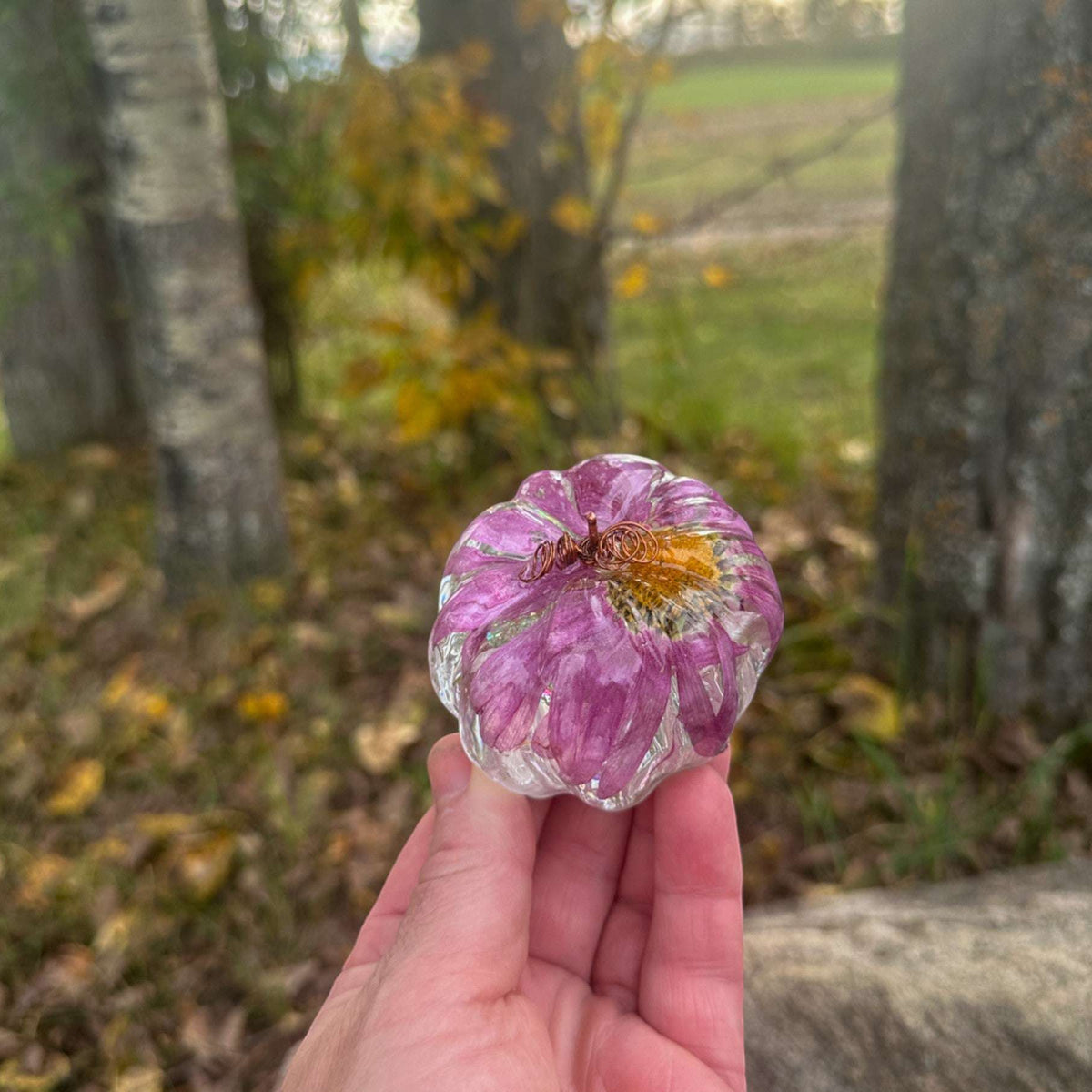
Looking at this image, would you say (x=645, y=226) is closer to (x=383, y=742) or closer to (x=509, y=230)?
(x=509, y=230)

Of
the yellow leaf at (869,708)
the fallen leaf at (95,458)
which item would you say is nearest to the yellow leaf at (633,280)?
the yellow leaf at (869,708)

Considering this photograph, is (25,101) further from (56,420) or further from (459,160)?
(459,160)

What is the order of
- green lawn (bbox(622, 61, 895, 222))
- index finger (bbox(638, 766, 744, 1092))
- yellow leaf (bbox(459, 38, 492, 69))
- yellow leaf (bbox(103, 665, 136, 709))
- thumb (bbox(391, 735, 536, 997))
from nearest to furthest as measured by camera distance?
1. thumb (bbox(391, 735, 536, 997))
2. index finger (bbox(638, 766, 744, 1092))
3. yellow leaf (bbox(103, 665, 136, 709))
4. yellow leaf (bbox(459, 38, 492, 69))
5. green lawn (bbox(622, 61, 895, 222))

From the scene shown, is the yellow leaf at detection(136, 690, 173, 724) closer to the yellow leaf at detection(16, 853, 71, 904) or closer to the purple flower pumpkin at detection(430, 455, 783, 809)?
the yellow leaf at detection(16, 853, 71, 904)

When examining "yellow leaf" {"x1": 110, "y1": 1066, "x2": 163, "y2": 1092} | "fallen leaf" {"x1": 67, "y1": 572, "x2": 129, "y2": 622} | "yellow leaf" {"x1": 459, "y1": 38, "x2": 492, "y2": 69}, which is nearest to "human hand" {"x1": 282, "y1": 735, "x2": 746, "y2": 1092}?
"yellow leaf" {"x1": 110, "y1": 1066, "x2": 163, "y2": 1092}

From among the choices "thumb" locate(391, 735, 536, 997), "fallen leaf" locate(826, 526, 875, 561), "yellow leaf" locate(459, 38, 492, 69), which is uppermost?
"yellow leaf" locate(459, 38, 492, 69)

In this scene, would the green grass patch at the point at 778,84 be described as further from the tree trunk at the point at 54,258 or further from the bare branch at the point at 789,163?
the bare branch at the point at 789,163
